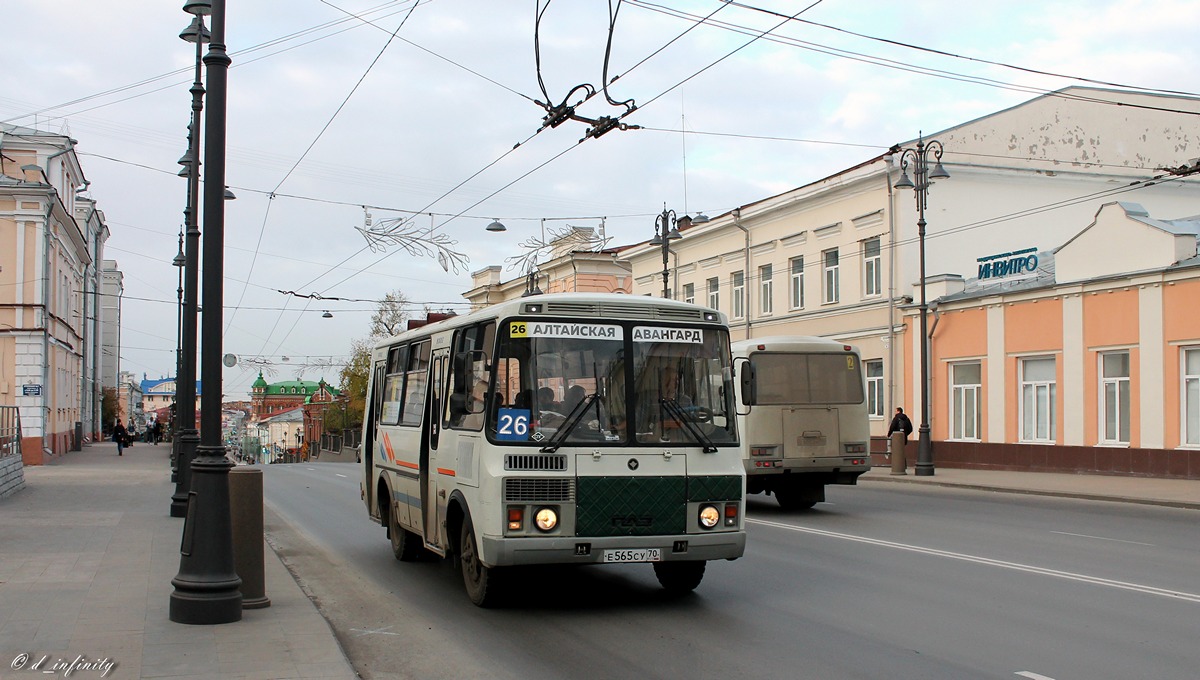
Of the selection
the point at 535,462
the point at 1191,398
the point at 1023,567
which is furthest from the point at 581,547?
the point at 1191,398

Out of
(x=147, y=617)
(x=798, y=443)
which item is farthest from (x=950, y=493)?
(x=147, y=617)

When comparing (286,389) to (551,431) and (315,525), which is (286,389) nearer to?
(315,525)

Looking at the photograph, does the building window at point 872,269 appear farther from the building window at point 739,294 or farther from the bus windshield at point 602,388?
the bus windshield at point 602,388

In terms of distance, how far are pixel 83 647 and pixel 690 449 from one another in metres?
4.70

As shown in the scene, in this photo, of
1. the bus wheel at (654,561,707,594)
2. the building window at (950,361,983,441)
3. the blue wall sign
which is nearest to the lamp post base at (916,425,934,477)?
the building window at (950,361,983,441)

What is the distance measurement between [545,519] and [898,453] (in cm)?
2279

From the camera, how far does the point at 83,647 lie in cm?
740

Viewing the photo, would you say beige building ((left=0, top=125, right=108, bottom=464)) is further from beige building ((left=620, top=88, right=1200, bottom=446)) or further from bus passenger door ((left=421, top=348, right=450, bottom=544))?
bus passenger door ((left=421, top=348, right=450, bottom=544))

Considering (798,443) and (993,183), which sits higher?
(993,183)

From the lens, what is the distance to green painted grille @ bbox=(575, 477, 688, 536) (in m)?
8.91

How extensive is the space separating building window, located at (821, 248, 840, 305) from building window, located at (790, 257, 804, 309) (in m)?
1.55

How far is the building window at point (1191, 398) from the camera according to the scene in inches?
984

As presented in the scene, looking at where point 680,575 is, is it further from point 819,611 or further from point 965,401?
point 965,401

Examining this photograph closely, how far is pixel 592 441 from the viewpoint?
906 centimetres
